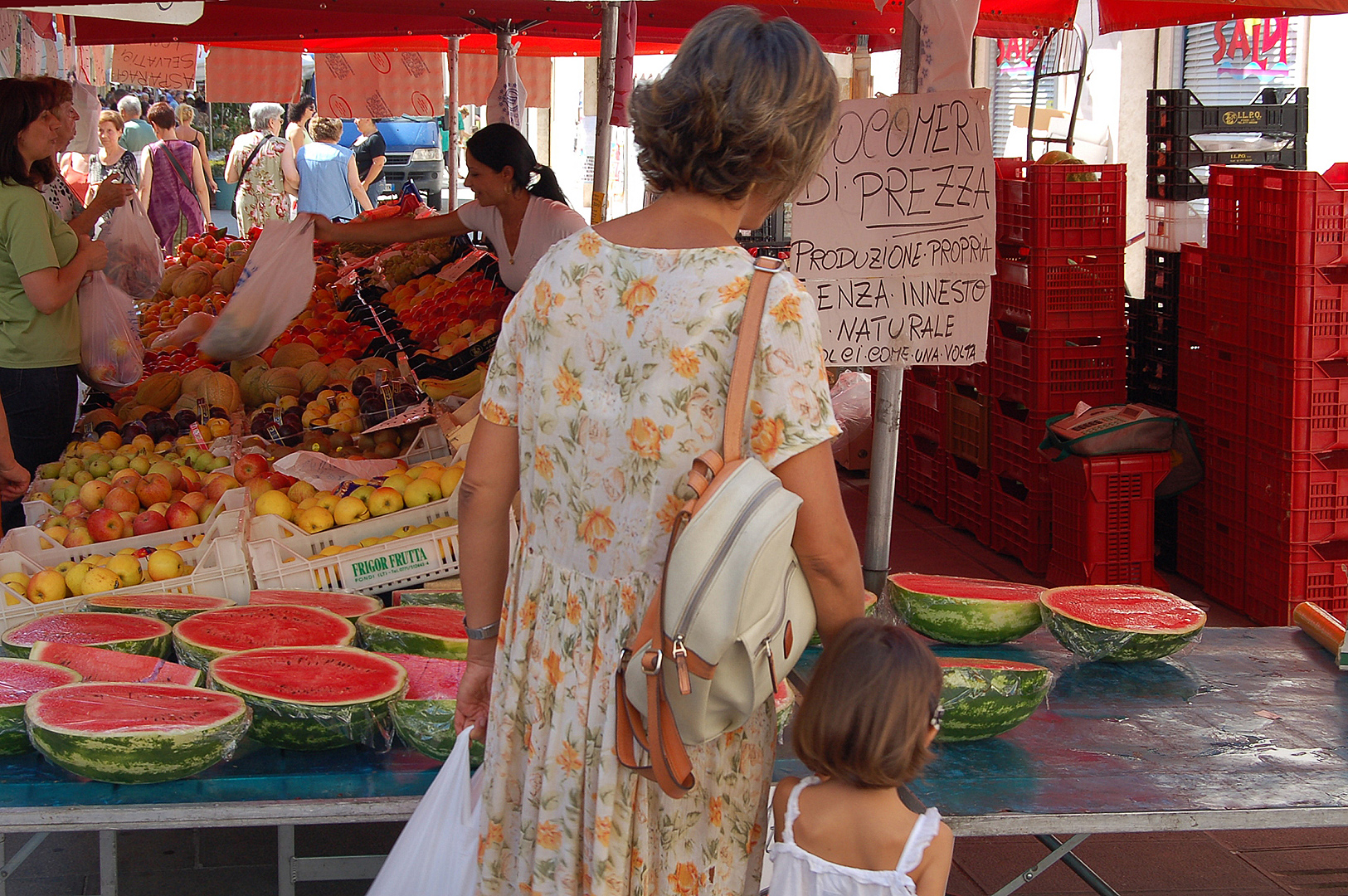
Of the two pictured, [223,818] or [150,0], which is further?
[150,0]

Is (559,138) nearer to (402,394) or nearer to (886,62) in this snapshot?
(886,62)

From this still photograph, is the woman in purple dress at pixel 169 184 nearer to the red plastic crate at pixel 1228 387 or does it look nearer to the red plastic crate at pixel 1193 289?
the red plastic crate at pixel 1193 289

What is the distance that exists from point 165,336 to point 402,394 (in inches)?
94.1

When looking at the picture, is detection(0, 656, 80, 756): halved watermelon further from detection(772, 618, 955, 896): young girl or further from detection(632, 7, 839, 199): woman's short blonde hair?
detection(632, 7, 839, 199): woman's short blonde hair

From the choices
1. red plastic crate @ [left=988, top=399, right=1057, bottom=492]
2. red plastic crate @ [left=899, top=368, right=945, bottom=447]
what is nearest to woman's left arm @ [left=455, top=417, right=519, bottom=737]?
red plastic crate @ [left=988, top=399, right=1057, bottom=492]

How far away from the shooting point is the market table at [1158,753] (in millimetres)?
2115

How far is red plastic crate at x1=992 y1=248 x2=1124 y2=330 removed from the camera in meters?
5.42

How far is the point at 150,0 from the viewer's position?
3.87 metres

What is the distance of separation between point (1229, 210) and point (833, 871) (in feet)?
13.2

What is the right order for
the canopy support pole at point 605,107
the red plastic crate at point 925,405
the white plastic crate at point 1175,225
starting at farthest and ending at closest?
1. the red plastic crate at point 925,405
2. the white plastic crate at point 1175,225
3. the canopy support pole at point 605,107

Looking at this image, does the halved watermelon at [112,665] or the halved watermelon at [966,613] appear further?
the halved watermelon at [966,613]

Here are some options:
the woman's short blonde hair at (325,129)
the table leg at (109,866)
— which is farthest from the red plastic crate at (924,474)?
the woman's short blonde hair at (325,129)

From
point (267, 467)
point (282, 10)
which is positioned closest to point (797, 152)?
point (267, 467)

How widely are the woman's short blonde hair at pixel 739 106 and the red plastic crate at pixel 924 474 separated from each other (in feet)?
17.0
